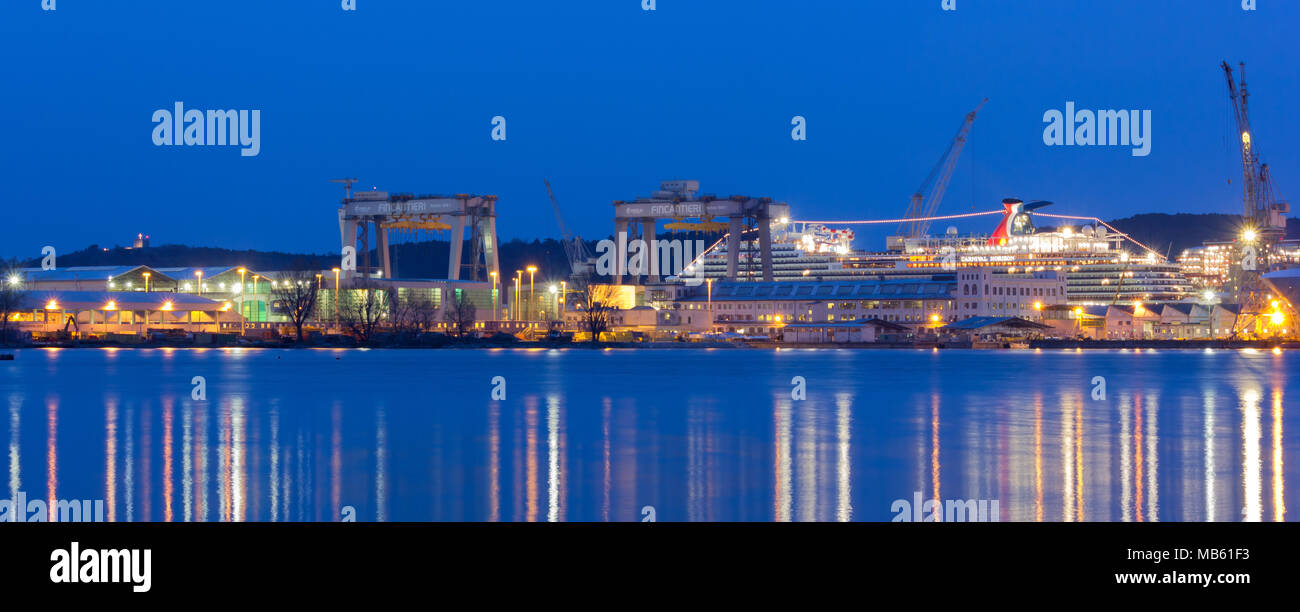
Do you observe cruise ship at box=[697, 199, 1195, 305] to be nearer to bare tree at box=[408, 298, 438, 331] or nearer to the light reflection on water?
bare tree at box=[408, 298, 438, 331]

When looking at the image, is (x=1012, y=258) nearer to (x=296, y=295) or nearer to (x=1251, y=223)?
(x=1251, y=223)

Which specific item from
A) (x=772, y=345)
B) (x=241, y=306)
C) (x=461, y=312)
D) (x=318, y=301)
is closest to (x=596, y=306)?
(x=461, y=312)

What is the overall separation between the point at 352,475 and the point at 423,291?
273 feet

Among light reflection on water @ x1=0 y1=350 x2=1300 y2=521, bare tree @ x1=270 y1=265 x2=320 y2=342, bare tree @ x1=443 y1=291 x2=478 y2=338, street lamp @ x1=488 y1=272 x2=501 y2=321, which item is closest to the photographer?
light reflection on water @ x1=0 y1=350 x2=1300 y2=521

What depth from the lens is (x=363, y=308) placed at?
93000 millimetres

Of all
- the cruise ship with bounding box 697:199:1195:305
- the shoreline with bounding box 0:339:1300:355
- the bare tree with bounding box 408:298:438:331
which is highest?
the cruise ship with bounding box 697:199:1195:305

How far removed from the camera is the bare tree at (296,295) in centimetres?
8519

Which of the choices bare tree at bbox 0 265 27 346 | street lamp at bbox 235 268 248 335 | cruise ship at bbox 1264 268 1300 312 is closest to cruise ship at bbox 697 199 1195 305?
cruise ship at bbox 1264 268 1300 312

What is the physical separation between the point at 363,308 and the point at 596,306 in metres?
17.4

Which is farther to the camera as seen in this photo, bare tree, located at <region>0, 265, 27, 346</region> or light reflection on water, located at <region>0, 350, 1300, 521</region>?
bare tree, located at <region>0, 265, 27, 346</region>

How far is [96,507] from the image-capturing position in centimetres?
1199

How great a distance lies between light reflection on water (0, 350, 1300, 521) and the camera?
1216 cm

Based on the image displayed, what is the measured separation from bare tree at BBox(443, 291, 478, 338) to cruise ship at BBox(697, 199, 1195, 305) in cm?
2532

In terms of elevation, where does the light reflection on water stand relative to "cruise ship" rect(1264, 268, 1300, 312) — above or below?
below
